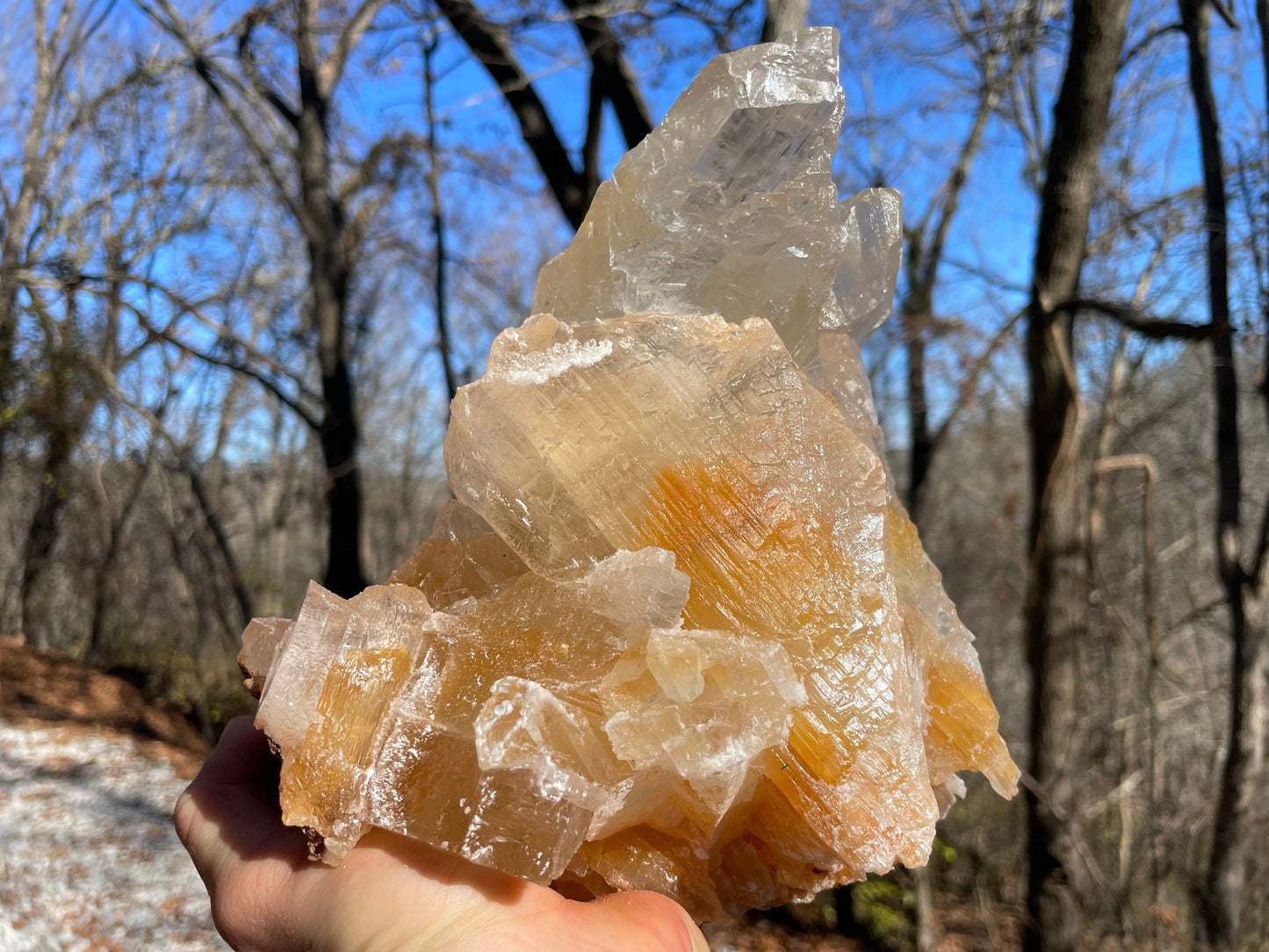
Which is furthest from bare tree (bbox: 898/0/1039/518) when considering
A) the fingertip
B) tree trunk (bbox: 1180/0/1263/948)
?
the fingertip

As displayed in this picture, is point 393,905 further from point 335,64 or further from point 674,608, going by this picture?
point 335,64

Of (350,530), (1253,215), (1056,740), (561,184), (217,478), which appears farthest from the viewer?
(217,478)

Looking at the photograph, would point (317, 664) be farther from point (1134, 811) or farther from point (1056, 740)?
point (1134, 811)

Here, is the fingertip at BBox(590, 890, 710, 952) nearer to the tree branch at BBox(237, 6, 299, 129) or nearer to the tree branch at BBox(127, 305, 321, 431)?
the tree branch at BBox(127, 305, 321, 431)

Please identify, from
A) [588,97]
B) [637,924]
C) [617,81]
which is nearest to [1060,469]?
[617,81]

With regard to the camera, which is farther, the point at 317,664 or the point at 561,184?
the point at 561,184

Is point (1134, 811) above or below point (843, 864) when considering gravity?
below

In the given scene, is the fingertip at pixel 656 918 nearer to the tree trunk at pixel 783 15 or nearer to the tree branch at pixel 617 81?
the tree trunk at pixel 783 15

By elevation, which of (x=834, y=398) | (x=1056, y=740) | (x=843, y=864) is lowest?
(x=1056, y=740)

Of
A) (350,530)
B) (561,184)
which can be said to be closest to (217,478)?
(350,530)
